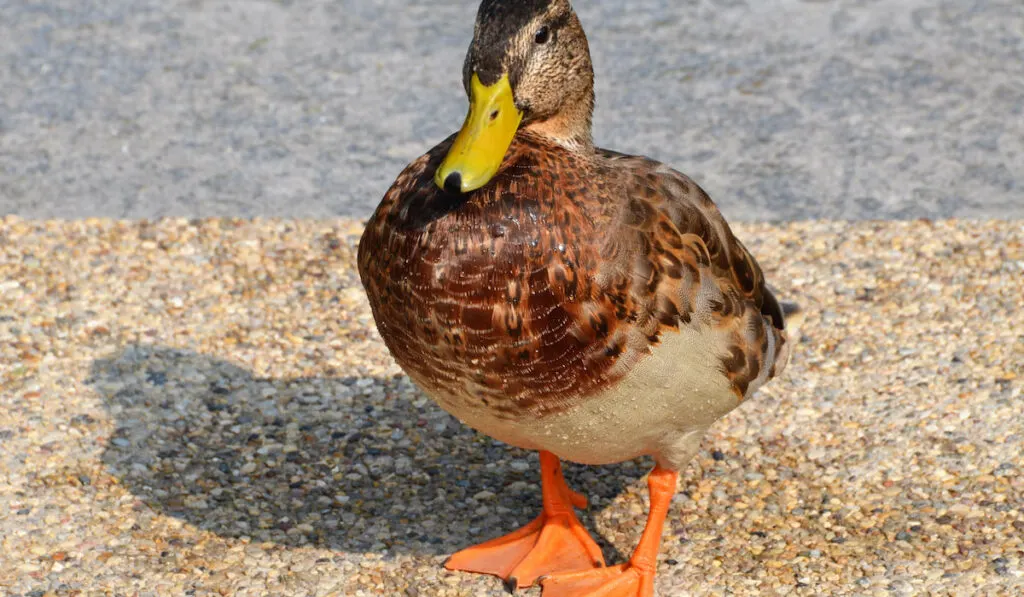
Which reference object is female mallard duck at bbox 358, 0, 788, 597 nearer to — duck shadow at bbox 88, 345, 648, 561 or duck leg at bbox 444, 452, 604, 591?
duck leg at bbox 444, 452, 604, 591

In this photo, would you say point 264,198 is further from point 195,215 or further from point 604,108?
point 604,108

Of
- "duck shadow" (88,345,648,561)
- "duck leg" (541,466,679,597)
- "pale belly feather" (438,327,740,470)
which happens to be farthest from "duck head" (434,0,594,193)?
"duck shadow" (88,345,648,561)

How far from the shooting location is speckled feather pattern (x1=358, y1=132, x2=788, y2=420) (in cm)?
296

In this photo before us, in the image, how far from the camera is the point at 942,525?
12.4 feet

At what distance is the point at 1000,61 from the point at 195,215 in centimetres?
401

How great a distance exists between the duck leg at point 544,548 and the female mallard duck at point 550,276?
395 mm

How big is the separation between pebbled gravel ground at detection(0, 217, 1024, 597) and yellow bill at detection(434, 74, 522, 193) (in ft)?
4.14

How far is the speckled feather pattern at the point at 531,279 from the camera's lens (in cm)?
296

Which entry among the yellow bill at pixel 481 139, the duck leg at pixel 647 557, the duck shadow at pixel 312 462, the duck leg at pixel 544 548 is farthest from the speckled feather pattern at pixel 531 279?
the duck shadow at pixel 312 462

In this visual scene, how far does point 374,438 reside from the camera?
14.1 feet

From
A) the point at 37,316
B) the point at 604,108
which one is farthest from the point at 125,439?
the point at 604,108

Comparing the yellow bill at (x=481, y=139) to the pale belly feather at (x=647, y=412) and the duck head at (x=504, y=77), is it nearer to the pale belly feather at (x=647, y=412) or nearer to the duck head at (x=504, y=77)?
the duck head at (x=504, y=77)

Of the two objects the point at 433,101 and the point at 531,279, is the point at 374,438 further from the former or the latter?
the point at 433,101

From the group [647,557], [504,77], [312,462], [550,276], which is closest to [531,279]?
[550,276]
